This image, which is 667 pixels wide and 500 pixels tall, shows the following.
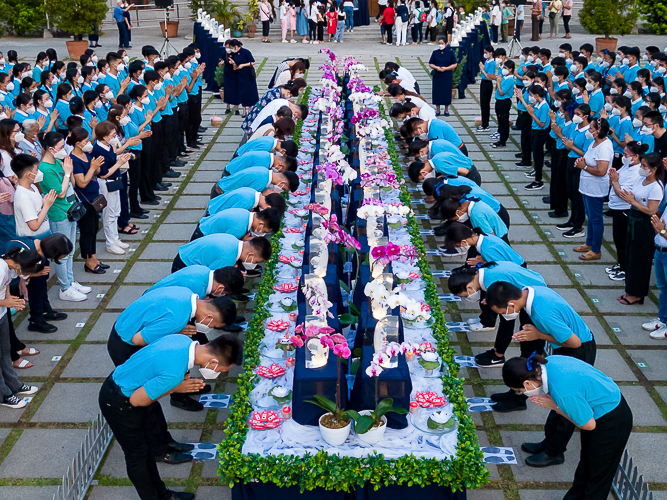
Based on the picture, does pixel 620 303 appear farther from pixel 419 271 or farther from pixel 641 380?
pixel 419 271

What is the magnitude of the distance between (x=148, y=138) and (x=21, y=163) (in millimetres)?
3638

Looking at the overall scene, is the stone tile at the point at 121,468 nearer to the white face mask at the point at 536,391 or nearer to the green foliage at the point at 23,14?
the white face mask at the point at 536,391

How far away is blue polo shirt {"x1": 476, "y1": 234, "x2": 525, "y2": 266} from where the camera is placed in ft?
20.2

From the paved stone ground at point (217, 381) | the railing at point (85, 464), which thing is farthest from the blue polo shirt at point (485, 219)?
the railing at point (85, 464)

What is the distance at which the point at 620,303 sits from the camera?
772cm

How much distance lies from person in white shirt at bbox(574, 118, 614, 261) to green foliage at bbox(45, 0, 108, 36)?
53.7ft

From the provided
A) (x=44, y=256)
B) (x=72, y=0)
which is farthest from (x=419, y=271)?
(x=72, y=0)

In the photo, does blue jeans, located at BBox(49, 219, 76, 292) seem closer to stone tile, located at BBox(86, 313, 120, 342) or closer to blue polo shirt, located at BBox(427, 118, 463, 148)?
stone tile, located at BBox(86, 313, 120, 342)

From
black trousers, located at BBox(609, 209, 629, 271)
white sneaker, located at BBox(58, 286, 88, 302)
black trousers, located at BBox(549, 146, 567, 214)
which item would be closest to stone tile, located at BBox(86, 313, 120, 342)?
white sneaker, located at BBox(58, 286, 88, 302)

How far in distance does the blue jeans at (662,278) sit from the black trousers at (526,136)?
519cm

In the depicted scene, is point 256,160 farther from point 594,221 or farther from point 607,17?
point 607,17

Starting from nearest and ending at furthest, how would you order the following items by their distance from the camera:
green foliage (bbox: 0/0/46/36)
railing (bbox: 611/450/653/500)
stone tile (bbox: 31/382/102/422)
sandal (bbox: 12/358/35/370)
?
1. railing (bbox: 611/450/653/500)
2. stone tile (bbox: 31/382/102/422)
3. sandal (bbox: 12/358/35/370)
4. green foliage (bbox: 0/0/46/36)

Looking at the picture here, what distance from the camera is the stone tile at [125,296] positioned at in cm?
771

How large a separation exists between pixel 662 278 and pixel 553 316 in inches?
102
